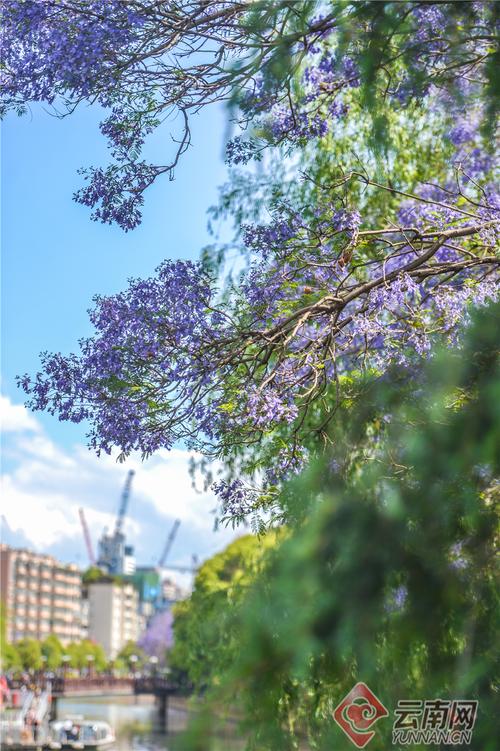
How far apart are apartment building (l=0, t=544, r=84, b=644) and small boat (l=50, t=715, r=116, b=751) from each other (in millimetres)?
29481

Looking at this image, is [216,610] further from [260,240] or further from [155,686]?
[155,686]

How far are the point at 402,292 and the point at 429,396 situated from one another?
159cm

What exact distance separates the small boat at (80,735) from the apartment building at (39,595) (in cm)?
2948

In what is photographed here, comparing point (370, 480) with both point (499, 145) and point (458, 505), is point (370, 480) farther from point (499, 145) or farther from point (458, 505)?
point (499, 145)

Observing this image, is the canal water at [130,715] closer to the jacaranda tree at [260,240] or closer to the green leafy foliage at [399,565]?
the jacaranda tree at [260,240]

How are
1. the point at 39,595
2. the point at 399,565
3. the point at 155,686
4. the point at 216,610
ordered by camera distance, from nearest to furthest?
the point at 399,565 < the point at 216,610 < the point at 155,686 < the point at 39,595

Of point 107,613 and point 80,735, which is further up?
point 107,613

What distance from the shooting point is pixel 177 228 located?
13.9ft

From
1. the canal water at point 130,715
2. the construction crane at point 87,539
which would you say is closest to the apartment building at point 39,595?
the canal water at point 130,715

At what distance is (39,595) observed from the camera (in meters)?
66.4

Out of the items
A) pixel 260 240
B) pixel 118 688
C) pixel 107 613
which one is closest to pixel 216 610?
pixel 260 240

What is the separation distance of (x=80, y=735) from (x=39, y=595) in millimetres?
39960

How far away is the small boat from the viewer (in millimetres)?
27172

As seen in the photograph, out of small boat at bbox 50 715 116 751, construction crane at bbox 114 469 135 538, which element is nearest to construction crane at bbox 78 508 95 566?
construction crane at bbox 114 469 135 538
